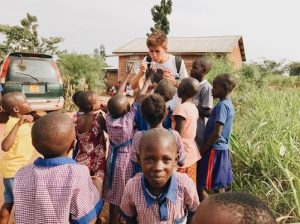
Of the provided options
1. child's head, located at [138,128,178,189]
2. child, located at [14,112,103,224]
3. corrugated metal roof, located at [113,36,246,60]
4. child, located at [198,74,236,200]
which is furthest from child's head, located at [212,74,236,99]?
corrugated metal roof, located at [113,36,246,60]

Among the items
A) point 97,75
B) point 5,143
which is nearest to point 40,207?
point 5,143

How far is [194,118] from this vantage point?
3.02 metres

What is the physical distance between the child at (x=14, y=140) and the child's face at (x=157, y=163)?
136 centimetres

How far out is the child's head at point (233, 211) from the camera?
0.85 metres

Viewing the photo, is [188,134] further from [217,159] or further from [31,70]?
[31,70]

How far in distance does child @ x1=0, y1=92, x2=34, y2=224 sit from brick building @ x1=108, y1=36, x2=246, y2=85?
1784 cm

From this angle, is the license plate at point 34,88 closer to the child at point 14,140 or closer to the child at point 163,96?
the child at point 14,140

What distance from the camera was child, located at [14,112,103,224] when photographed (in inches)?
66.7

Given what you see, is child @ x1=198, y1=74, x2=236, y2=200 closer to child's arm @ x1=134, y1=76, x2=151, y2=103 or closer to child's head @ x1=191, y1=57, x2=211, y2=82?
child's head @ x1=191, y1=57, x2=211, y2=82

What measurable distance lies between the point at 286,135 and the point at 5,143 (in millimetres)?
2829

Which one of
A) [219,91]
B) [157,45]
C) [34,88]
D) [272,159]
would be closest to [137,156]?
[219,91]

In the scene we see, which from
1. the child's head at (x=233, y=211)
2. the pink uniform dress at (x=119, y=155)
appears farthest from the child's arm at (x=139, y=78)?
the child's head at (x=233, y=211)

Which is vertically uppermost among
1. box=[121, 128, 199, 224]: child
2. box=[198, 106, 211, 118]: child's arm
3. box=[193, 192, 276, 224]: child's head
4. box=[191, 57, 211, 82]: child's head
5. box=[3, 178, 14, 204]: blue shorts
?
box=[191, 57, 211, 82]: child's head

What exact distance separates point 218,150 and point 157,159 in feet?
4.76
